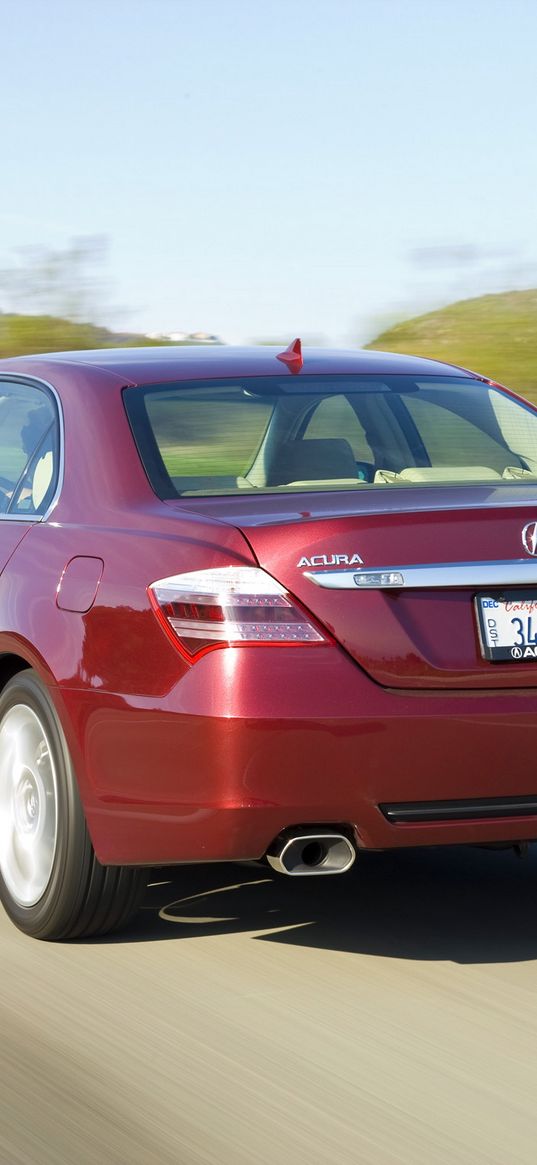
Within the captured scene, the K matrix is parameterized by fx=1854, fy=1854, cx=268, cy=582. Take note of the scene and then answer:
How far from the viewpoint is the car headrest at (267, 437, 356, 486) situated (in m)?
4.73

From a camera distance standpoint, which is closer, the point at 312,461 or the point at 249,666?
the point at 249,666

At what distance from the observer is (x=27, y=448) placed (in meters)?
5.20

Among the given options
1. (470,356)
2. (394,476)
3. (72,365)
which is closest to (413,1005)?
(394,476)

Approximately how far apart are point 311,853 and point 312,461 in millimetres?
1091

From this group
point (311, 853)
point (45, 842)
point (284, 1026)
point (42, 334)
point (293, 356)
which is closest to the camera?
point (284, 1026)

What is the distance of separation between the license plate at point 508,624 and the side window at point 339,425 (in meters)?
1.03

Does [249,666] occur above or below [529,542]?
below

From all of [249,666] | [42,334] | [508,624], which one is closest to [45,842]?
[249,666]

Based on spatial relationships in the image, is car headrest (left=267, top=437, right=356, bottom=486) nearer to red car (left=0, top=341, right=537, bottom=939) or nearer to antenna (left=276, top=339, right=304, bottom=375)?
red car (left=0, top=341, right=537, bottom=939)

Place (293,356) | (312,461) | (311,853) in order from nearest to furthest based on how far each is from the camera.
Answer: (311,853)
(312,461)
(293,356)

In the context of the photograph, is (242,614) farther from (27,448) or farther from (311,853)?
(27,448)

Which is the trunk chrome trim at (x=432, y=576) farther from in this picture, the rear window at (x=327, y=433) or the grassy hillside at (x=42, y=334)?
the grassy hillside at (x=42, y=334)

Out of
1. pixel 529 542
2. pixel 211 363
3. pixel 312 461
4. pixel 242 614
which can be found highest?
pixel 211 363

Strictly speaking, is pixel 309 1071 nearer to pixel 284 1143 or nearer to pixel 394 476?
pixel 284 1143
